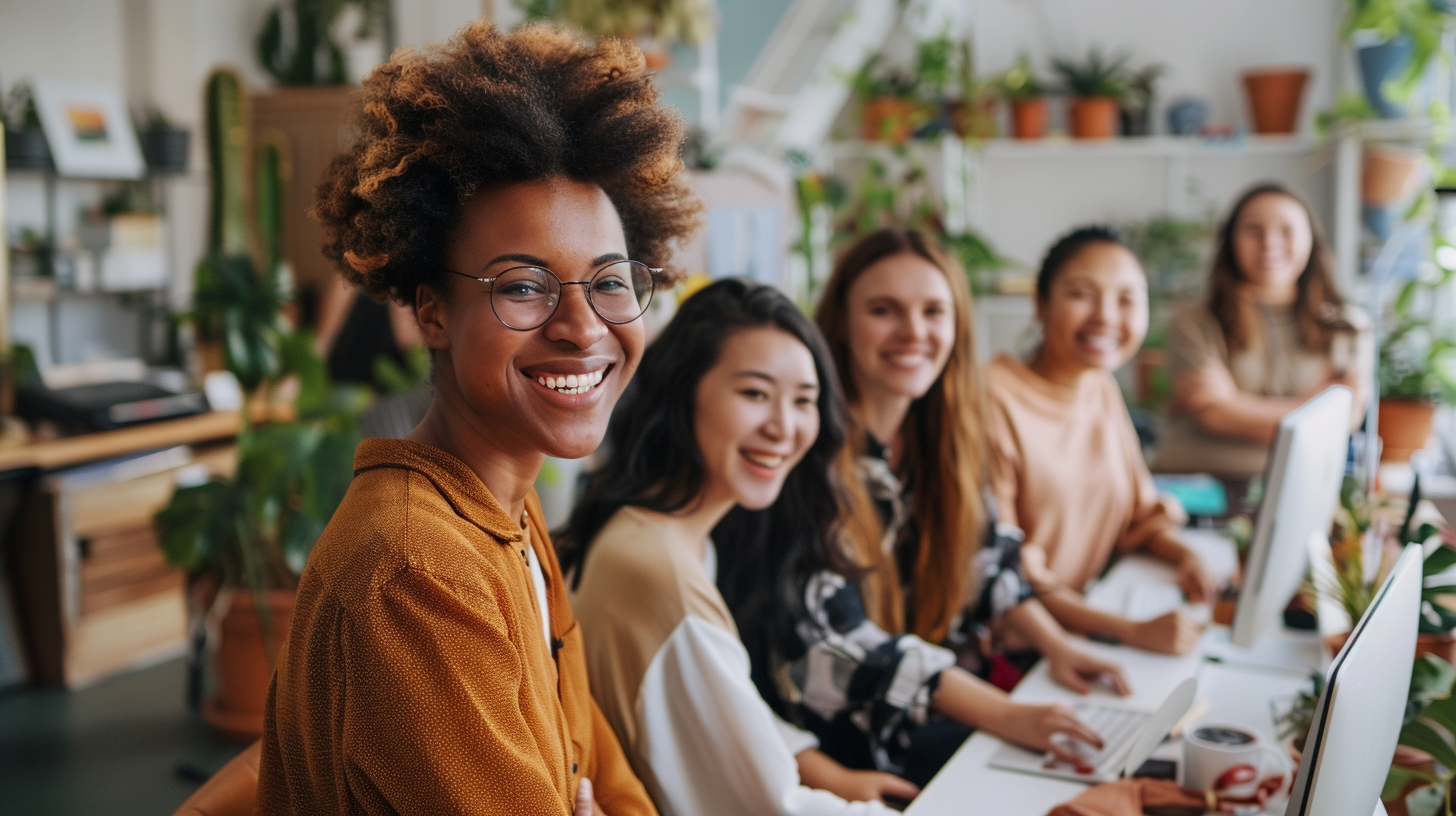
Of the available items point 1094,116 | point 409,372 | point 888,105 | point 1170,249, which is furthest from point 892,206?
point 409,372

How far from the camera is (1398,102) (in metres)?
5.00

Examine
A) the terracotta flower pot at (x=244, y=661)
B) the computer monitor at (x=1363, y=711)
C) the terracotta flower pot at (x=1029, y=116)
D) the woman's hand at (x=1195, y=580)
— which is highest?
the terracotta flower pot at (x=1029, y=116)

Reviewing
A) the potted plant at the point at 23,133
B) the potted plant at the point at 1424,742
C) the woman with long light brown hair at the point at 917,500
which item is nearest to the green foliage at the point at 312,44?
the potted plant at the point at 23,133

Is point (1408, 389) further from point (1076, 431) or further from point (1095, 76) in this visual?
point (1095, 76)

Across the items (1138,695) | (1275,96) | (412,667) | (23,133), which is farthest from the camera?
(1275,96)

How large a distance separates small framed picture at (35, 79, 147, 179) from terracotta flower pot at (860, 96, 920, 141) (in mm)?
3166

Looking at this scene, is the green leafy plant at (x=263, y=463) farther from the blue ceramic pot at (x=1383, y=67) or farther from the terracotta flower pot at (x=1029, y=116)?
the blue ceramic pot at (x=1383, y=67)

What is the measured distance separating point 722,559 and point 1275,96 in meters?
4.76

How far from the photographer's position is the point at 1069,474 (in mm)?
2682

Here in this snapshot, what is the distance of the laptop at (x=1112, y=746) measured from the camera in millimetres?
1503

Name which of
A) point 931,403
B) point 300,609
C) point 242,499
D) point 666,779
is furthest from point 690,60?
point 300,609

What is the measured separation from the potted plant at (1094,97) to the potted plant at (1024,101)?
140 millimetres

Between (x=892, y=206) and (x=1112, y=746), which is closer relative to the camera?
(x=1112, y=746)

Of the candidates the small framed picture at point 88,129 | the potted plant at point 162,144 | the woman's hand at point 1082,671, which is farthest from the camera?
the potted plant at point 162,144
